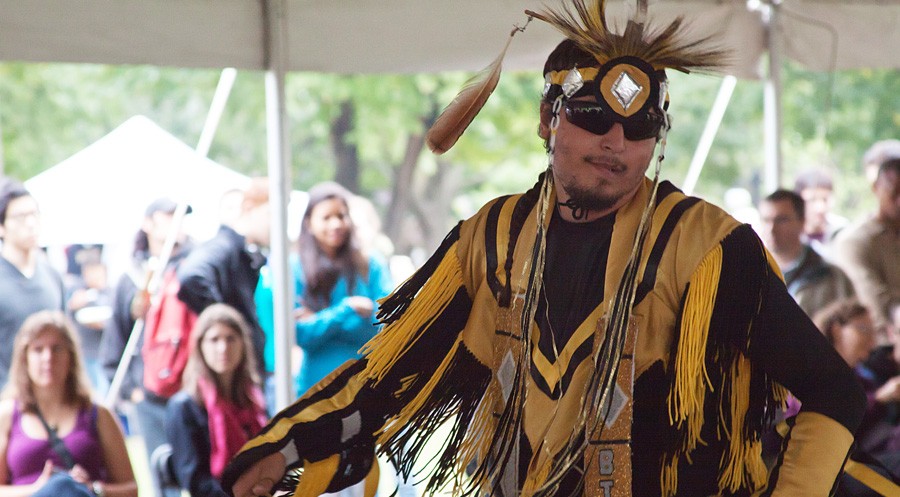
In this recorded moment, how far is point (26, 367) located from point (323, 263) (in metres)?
1.36

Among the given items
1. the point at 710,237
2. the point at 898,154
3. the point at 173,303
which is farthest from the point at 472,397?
the point at 898,154

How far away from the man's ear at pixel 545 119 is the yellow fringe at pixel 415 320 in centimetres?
32

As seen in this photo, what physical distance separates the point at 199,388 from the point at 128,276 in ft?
5.28

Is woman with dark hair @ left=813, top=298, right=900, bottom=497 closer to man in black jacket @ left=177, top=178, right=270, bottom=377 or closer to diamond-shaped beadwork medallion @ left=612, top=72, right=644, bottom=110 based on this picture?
man in black jacket @ left=177, top=178, right=270, bottom=377

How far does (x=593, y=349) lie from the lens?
2283 mm

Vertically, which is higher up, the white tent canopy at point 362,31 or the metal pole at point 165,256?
the white tent canopy at point 362,31

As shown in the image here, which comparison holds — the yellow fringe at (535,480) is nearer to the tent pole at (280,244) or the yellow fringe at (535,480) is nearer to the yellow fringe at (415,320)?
the yellow fringe at (415,320)

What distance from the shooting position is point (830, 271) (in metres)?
5.57

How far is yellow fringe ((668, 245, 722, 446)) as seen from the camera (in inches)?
86.3

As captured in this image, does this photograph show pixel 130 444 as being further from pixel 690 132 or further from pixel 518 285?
pixel 690 132

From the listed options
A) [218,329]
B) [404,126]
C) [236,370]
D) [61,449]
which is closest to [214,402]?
[236,370]

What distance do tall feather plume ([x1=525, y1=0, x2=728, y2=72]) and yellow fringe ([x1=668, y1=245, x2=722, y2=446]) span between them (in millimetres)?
415

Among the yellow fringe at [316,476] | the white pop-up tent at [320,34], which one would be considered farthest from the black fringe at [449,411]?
the white pop-up tent at [320,34]

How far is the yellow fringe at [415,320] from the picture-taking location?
2477 mm
